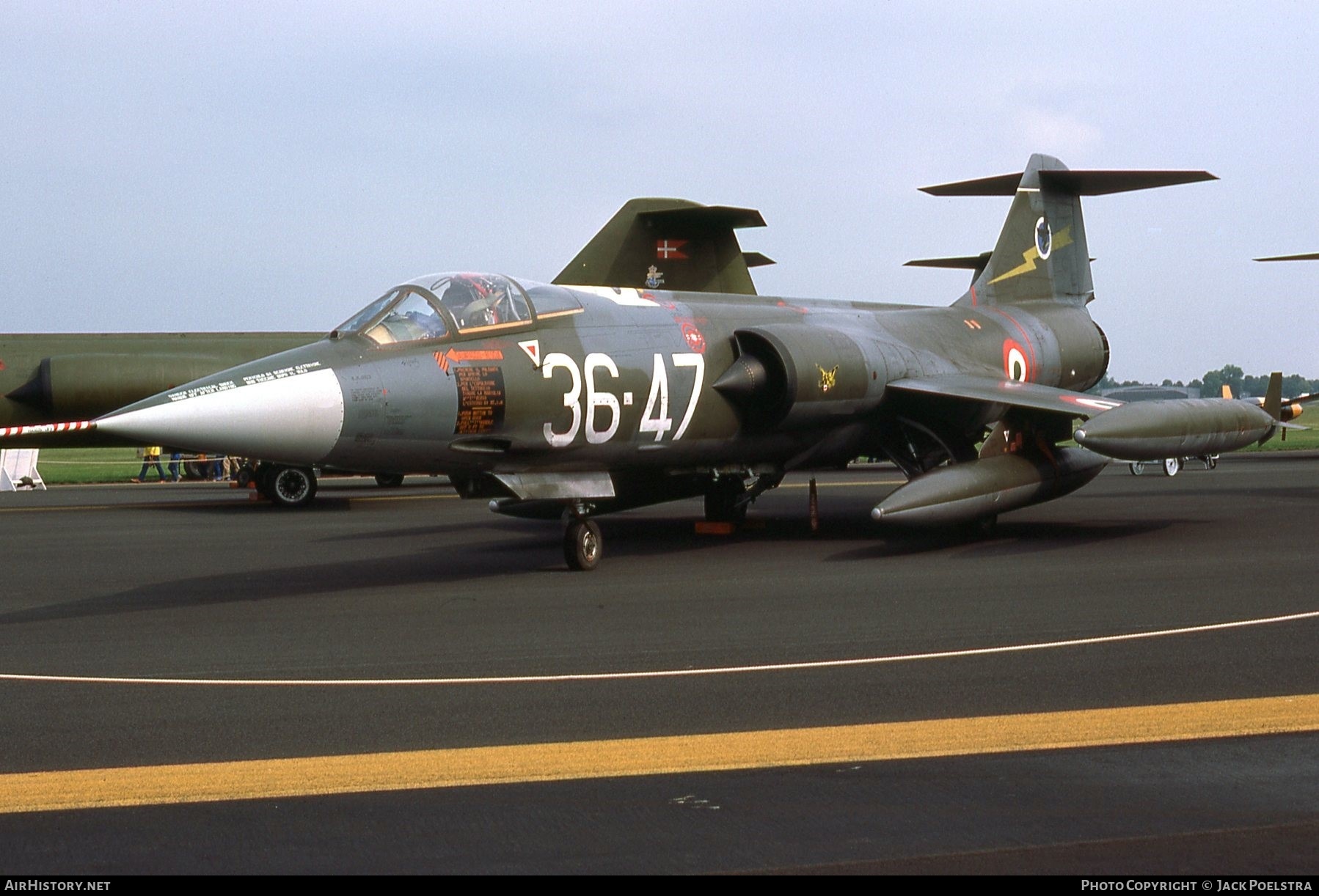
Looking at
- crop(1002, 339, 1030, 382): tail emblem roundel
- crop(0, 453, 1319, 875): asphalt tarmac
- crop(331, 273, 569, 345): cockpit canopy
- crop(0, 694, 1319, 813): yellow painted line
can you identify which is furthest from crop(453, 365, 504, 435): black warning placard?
crop(1002, 339, 1030, 382): tail emblem roundel

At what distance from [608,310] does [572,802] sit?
821 centimetres

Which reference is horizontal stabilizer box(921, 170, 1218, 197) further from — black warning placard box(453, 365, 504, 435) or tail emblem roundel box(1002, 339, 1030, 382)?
black warning placard box(453, 365, 504, 435)

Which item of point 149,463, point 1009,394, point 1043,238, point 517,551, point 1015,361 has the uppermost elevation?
point 1043,238

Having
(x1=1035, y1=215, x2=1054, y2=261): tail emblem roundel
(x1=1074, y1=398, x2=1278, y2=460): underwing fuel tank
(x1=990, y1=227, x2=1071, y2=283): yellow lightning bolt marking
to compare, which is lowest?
(x1=1074, y1=398, x2=1278, y2=460): underwing fuel tank

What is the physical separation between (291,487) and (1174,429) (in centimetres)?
1363

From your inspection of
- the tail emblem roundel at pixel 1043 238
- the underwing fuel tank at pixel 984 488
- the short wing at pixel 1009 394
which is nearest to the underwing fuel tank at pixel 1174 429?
the short wing at pixel 1009 394

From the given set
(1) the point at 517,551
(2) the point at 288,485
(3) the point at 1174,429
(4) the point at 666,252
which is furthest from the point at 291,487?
(3) the point at 1174,429

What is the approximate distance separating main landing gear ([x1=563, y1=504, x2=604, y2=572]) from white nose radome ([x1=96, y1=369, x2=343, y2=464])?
9.00ft

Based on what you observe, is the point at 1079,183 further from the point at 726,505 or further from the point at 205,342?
the point at 205,342

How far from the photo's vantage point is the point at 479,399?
10.8m

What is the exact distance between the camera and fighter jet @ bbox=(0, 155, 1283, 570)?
988 cm

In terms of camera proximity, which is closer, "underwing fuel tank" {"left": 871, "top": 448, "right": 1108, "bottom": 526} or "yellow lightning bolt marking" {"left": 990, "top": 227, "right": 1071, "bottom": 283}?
"underwing fuel tank" {"left": 871, "top": 448, "right": 1108, "bottom": 526}

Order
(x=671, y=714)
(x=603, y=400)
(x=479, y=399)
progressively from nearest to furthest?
1. (x=671, y=714)
2. (x=479, y=399)
3. (x=603, y=400)

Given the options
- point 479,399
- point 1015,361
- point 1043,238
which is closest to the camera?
point 479,399
